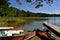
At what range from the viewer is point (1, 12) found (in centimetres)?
4862

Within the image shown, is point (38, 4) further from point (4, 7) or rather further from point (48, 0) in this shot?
point (4, 7)

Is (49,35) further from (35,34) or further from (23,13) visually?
(23,13)

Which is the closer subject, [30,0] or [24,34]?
[30,0]

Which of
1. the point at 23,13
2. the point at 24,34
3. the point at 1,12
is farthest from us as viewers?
the point at 23,13

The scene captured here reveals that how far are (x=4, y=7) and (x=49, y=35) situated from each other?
39025 millimetres

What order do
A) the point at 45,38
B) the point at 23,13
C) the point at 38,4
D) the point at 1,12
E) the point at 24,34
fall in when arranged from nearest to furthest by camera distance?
the point at 38,4 < the point at 24,34 < the point at 45,38 < the point at 1,12 < the point at 23,13

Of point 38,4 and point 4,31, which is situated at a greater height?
point 38,4

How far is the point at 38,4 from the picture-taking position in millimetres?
11727

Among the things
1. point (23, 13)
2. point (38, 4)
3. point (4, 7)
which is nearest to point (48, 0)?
point (38, 4)

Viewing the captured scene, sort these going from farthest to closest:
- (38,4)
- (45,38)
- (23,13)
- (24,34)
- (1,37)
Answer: (23,13), (45,38), (24,34), (1,37), (38,4)

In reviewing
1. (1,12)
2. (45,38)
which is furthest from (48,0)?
(1,12)

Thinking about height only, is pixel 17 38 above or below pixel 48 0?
below

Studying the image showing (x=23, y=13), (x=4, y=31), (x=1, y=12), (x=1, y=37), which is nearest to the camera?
(x=1, y=37)

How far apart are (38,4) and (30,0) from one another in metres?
1.03
